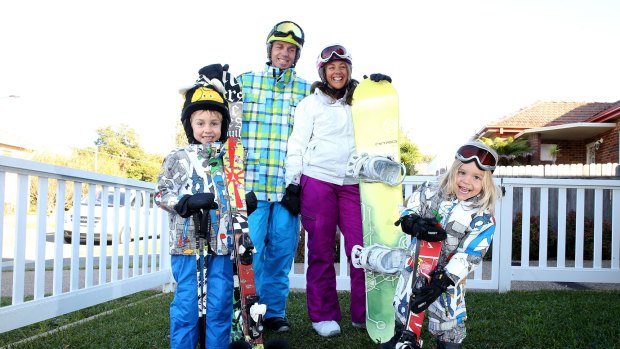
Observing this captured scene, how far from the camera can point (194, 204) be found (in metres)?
2.41

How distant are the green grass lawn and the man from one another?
381mm

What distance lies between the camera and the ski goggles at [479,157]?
2.66 meters

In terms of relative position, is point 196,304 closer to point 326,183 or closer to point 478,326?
point 326,183

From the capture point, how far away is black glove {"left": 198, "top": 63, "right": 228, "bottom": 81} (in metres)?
3.11

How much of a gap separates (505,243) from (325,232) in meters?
2.59

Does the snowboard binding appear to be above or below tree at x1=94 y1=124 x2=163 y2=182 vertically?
below

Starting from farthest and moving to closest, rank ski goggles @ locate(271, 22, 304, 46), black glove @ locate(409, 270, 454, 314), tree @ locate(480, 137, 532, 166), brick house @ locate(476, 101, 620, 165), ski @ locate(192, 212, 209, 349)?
tree @ locate(480, 137, 532, 166) → brick house @ locate(476, 101, 620, 165) → ski goggles @ locate(271, 22, 304, 46) → ski @ locate(192, 212, 209, 349) → black glove @ locate(409, 270, 454, 314)

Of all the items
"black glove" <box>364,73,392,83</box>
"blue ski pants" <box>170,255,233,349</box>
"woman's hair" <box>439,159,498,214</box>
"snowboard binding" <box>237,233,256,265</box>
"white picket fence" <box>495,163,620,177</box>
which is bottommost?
"blue ski pants" <box>170,255,233,349</box>

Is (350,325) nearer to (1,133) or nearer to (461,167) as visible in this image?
(461,167)

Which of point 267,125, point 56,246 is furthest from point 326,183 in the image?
point 56,246

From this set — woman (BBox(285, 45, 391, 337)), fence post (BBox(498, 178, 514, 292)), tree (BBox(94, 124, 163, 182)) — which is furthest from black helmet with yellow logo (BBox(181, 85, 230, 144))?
tree (BBox(94, 124, 163, 182))

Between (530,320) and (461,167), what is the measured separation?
5.60 ft

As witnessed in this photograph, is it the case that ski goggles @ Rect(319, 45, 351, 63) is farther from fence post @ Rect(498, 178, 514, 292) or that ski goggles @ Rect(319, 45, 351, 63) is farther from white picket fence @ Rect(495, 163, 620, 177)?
white picket fence @ Rect(495, 163, 620, 177)

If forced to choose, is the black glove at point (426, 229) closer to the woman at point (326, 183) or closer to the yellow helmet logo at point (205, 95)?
the woman at point (326, 183)
